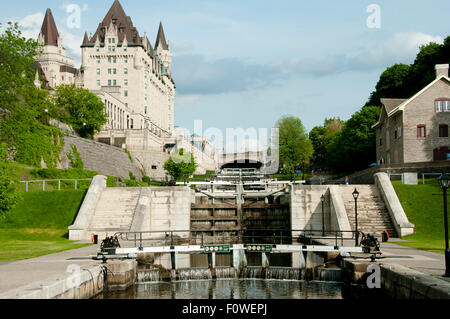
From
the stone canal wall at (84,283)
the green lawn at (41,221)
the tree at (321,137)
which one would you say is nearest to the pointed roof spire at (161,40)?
the tree at (321,137)

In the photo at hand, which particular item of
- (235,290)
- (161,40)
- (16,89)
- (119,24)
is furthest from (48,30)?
(235,290)

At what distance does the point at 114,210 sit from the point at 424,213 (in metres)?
20.7

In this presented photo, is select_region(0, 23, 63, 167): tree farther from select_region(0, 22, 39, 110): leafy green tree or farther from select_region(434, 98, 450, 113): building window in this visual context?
select_region(434, 98, 450, 113): building window

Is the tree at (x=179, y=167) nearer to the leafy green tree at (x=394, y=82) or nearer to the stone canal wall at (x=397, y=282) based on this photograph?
the leafy green tree at (x=394, y=82)

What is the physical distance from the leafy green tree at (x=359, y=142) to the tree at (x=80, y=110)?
140 feet

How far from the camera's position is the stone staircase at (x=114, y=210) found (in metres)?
29.7

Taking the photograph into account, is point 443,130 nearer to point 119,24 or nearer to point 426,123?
point 426,123

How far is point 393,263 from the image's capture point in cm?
1609

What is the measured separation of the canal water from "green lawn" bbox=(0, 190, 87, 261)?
869 centimetres

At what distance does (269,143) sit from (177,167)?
35.7 m

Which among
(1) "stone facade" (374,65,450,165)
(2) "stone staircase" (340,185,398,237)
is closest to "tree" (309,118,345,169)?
(1) "stone facade" (374,65,450,165)

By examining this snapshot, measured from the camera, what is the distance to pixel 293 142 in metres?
94.7
